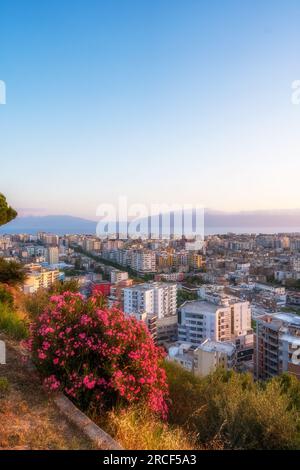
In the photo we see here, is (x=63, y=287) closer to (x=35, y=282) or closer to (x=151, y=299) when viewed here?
(x=35, y=282)

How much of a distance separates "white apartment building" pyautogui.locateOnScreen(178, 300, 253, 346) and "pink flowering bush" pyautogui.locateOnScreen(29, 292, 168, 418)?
69.2 feet

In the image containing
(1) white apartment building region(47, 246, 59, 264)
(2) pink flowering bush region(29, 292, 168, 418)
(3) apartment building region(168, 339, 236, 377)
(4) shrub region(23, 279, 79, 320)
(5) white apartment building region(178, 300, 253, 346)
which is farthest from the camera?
(1) white apartment building region(47, 246, 59, 264)

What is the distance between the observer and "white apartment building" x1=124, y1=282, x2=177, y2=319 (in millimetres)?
29391

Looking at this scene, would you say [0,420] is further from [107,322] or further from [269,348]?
[269,348]

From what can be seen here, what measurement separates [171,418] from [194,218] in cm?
1638

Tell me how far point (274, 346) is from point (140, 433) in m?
16.1

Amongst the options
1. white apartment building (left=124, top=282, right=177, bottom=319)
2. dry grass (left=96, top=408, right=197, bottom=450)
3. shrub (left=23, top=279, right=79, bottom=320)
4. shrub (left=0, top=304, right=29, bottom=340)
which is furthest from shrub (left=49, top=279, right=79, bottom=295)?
white apartment building (left=124, top=282, right=177, bottom=319)

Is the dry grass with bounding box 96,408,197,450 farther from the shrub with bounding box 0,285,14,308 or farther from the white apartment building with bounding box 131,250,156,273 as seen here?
Answer: the white apartment building with bounding box 131,250,156,273

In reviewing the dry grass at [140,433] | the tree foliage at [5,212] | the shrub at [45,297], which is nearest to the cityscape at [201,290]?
the shrub at [45,297]

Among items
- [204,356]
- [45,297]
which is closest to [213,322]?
[204,356]

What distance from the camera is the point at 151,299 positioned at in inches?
1169

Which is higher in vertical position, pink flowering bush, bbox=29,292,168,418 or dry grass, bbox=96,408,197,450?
pink flowering bush, bbox=29,292,168,418

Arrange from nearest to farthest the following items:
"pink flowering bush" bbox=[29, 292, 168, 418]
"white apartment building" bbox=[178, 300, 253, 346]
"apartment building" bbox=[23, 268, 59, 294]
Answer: "pink flowering bush" bbox=[29, 292, 168, 418], "apartment building" bbox=[23, 268, 59, 294], "white apartment building" bbox=[178, 300, 253, 346]

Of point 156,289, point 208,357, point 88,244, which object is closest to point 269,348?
point 208,357
